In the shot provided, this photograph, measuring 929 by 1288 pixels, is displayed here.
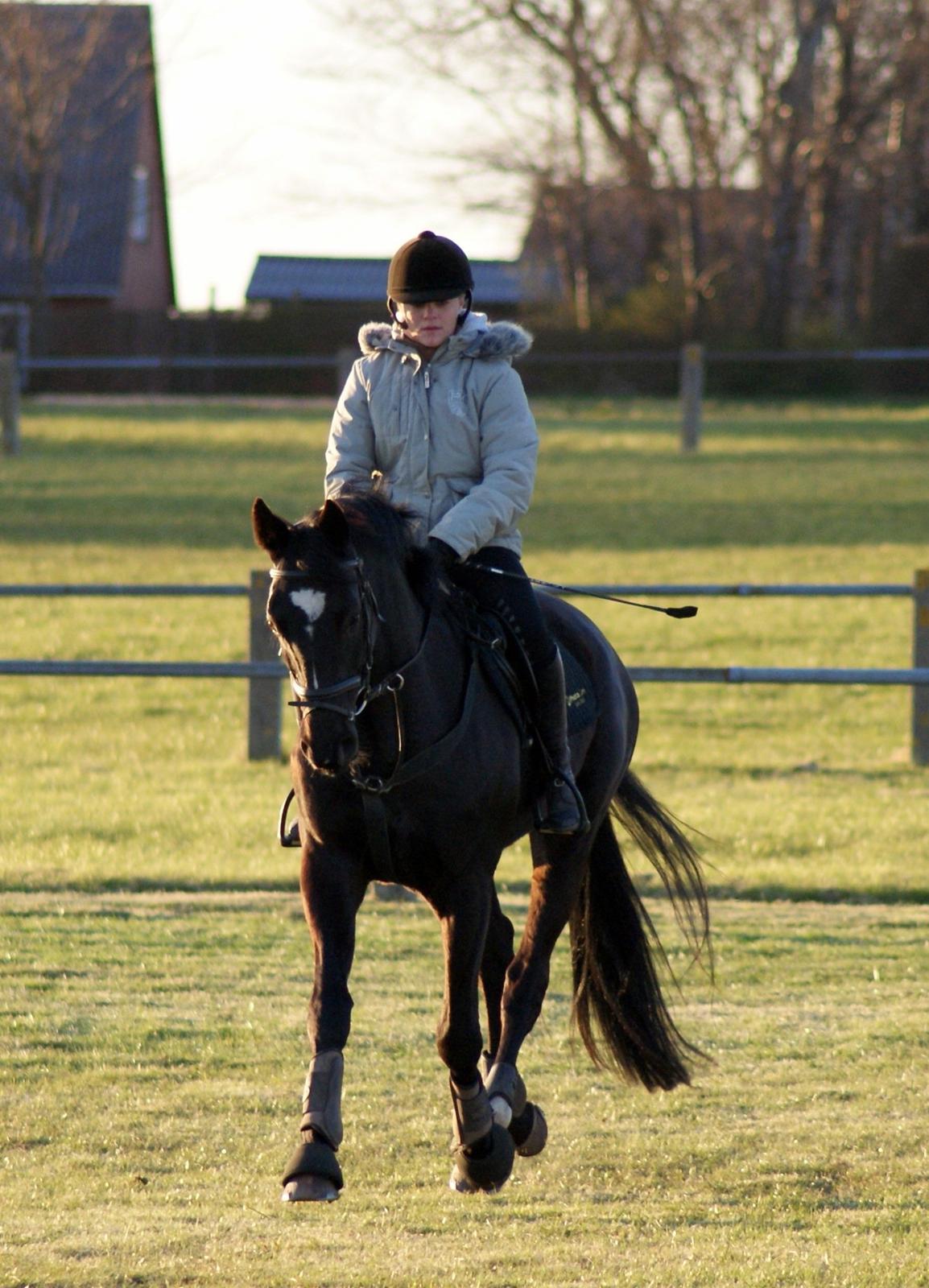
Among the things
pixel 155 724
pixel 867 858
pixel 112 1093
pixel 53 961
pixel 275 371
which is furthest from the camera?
pixel 275 371

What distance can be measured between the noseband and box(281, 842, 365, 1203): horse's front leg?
448 millimetres

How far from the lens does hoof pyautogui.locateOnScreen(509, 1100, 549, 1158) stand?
15.9ft

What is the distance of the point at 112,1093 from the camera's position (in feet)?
18.2

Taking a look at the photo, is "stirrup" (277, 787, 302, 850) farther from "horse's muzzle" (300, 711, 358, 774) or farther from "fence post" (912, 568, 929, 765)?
"fence post" (912, 568, 929, 765)

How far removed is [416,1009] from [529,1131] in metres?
1.71

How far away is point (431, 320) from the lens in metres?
4.70

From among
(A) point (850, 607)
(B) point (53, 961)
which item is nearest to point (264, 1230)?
(B) point (53, 961)

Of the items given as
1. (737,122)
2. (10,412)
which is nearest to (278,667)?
(10,412)

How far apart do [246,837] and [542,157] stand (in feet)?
111

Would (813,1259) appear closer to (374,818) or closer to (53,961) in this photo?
(374,818)

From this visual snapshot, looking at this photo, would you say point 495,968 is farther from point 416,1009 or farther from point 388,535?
point 388,535

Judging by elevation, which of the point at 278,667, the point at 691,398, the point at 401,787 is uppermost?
the point at 691,398

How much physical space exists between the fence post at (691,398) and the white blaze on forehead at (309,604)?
72.6 feet

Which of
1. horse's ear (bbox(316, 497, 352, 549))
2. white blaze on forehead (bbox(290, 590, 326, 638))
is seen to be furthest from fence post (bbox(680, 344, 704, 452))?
white blaze on forehead (bbox(290, 590, 326, 638))
